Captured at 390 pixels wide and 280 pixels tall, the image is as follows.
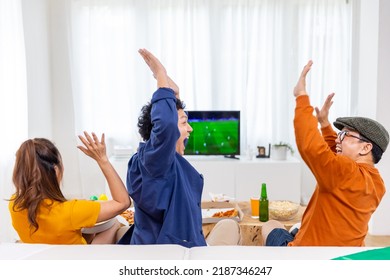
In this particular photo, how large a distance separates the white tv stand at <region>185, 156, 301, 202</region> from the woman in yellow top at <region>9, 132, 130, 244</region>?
2.82 meters

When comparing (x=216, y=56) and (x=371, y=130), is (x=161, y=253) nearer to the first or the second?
(x=371, y=130)

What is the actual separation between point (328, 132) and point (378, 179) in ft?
1.49

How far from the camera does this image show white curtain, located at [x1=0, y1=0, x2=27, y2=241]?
3.43 metres

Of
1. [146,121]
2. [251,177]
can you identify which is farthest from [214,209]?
[251,177]

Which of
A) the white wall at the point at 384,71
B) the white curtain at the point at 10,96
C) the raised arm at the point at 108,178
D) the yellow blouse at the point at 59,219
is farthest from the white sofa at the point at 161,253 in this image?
the white wall at the point at 384,71

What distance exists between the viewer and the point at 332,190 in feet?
5.16

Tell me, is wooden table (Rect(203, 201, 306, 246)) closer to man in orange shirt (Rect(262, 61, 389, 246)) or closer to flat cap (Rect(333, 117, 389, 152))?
man in orange shirt (Rect(262, 61, 389, 246))

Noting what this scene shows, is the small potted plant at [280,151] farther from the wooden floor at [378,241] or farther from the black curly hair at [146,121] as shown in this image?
the black curly hair at [146,121]

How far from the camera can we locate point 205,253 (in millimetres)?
1071

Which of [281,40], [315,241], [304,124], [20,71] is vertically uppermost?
[281,40]

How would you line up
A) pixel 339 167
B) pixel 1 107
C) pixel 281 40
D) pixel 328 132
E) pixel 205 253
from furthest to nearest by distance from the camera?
pixel 281 40 → pixel 1 107 → pixel 328 132 → pixel 339 167 → pixel 205 253

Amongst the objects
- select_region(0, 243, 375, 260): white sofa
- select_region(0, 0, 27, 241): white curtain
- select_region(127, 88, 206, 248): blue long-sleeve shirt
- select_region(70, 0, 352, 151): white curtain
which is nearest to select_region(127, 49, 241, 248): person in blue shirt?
select_region(127, 88, 206, 248): blue long-sleeve shirt

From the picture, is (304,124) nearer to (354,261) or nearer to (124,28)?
(354,261)

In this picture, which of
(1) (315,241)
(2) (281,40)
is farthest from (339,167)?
(2) (281,40)
